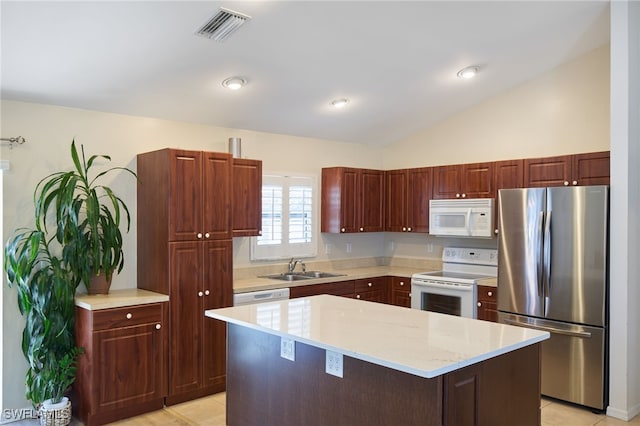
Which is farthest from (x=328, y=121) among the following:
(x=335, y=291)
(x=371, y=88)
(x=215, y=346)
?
(x=215, y=346)

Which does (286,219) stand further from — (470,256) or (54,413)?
(54,413)

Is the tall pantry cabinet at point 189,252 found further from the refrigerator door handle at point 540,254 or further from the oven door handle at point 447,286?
the refrigerator door handle at point 540,254

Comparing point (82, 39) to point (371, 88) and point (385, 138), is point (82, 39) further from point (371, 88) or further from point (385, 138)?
point (385, 138)

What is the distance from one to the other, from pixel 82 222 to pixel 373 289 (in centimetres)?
305

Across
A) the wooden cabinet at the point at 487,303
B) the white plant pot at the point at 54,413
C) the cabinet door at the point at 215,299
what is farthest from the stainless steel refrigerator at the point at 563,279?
the white plant pot at the point at 54,413

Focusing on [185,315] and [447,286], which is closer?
[185,315]

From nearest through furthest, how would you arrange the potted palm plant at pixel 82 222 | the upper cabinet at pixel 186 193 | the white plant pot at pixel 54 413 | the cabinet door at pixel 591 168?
the white plant pot at pixel 54 413 → the potted palm plant at pixel 82 222 → the upper cabinet at pixel 186 193 → the cabinet door at pixel 591 168

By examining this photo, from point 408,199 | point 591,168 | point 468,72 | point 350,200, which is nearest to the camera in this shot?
point 591,168

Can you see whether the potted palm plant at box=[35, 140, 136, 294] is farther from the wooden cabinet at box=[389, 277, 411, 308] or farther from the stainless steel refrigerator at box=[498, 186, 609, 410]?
the stainless steel refrigerator at box=[498, 186, 609, 410]

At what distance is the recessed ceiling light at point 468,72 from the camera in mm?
4650

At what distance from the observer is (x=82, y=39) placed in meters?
3.21

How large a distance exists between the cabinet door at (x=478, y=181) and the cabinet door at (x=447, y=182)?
68 millimetres

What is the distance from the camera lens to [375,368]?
2.37 metres

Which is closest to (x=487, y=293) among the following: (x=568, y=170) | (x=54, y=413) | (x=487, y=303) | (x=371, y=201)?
(x=487, y=303)
